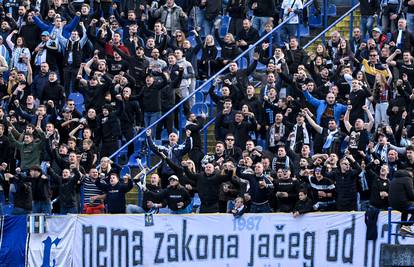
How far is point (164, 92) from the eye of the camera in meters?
35.9

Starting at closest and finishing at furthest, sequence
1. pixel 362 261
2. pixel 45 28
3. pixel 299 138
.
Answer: pixel 362 261
pixel 299 138
pixel 45 28

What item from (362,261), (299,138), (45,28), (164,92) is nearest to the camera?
(362,261)

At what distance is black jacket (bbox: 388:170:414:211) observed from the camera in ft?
87.9

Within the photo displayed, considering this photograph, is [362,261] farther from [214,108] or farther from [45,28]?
[45,28]

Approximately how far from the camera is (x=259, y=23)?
38.1 meters

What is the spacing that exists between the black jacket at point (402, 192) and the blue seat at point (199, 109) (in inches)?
389

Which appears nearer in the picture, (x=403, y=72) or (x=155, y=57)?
(x=403, y=72)

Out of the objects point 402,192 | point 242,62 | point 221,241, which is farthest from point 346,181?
point 242,62

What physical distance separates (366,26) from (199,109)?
4.20 metres

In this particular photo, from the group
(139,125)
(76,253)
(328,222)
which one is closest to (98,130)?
(139,125)

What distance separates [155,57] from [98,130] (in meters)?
2.27

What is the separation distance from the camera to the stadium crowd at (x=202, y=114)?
32094mm

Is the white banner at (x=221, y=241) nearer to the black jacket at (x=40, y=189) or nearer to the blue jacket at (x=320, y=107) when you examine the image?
the black jacket at (x=40, y=189)

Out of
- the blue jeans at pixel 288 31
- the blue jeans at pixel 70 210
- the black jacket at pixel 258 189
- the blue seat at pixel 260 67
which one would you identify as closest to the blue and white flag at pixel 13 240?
the blue jeans at pixel 70 210
